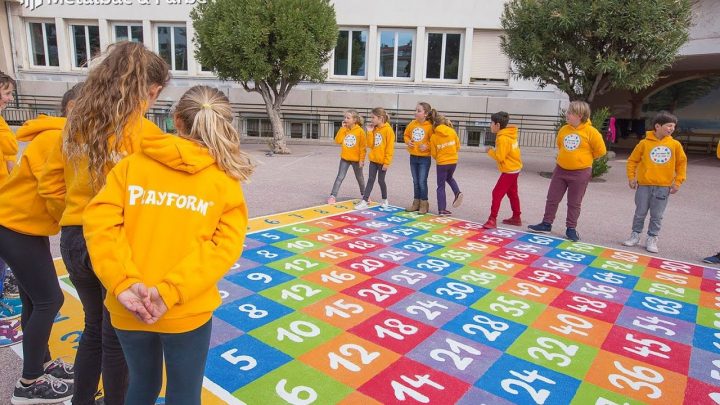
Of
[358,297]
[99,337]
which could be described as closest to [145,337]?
[99,337]

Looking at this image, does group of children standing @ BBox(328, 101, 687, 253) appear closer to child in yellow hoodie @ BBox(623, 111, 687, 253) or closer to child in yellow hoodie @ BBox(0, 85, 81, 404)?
child in yellow hoodie @ BBox(623, 111, 687, 253)

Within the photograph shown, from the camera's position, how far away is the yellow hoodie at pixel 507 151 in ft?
22.7

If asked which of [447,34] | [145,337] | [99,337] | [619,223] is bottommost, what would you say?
[619,223]

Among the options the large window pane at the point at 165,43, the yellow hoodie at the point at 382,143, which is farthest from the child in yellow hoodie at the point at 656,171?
the large window pane at the point at 165,43

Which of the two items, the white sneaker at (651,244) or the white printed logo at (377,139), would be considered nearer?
the white sneaker at (651,244)

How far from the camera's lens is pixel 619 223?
25.6 ft

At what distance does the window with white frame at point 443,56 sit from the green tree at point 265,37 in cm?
682

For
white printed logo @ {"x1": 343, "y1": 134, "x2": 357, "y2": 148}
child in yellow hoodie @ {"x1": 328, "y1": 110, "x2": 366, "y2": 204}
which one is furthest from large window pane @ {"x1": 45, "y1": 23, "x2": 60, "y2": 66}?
white printed logo @ {"x1": 343, "y1": 134, "x2": 357, "y2": 148}

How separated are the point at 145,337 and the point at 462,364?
2.11 metres

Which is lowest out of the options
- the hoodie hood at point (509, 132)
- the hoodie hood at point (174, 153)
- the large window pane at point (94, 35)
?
the hoodie hood at point (509, 132)

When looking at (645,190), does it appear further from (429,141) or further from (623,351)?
(623,351)

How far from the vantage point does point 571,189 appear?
6.57 m

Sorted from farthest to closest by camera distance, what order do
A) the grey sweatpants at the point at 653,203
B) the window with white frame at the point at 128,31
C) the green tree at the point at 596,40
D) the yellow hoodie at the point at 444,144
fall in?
the window with white frame at the point at 128,31
the green tree at the point at 596,40
the yellow hoodie at the point at 444,144
the grey sweatpants at the point at 653,203

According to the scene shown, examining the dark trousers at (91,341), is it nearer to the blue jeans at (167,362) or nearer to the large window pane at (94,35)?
the blue jeans at (167,362)
